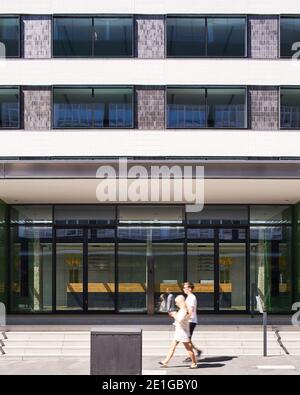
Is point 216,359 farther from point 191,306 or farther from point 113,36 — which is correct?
point 113,36

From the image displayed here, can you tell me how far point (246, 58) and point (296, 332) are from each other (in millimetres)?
11059

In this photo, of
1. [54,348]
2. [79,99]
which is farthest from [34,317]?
[79,99]

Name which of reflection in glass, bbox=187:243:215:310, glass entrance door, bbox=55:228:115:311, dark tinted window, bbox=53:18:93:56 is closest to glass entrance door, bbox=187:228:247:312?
reflection in glass, bbox=187:243:215:310

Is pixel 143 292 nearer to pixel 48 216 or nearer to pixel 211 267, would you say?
pixel 211 267

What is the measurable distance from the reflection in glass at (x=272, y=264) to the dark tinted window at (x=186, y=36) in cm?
683

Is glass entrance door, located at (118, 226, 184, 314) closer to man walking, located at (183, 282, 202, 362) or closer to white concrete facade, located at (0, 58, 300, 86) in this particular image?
white concrete facade, located at (0, 58, 300, 86)


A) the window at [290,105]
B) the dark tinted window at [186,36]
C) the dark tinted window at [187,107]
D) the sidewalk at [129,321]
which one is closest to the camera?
the sidewalk at [129,321]

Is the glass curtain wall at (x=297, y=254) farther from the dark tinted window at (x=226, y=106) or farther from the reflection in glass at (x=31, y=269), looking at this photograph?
the reflection in glass at (x=31, y=269)

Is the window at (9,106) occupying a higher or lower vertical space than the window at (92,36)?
lower

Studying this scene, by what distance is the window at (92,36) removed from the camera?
28.3 m

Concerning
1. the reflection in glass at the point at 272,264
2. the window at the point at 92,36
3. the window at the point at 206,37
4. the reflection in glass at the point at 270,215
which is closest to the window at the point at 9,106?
the window at the point at 92,36

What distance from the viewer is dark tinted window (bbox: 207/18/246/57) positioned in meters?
28.4

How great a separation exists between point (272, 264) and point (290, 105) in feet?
19.2
